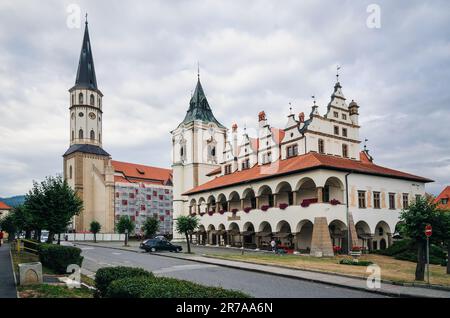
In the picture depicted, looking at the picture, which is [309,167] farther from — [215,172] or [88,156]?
[88,156]

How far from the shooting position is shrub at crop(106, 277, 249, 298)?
29.3 feet

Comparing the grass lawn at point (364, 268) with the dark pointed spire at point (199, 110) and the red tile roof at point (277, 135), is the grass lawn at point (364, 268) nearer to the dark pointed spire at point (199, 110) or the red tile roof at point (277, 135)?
the red tile roof at point (277, 135)

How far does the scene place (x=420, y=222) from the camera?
19.2 metres

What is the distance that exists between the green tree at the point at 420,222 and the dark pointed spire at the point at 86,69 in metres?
86.2

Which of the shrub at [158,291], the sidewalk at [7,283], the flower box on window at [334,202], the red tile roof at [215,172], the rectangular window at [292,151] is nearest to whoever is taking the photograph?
the shrub at [158,291]

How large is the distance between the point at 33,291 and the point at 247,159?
41.6 m

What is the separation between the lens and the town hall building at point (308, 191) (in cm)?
3681

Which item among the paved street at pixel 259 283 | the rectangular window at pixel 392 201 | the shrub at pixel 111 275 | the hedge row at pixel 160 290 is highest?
the rectangular window at pixel 392 201

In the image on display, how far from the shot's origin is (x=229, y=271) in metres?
23.3

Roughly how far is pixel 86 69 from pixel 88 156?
22241 millimetres

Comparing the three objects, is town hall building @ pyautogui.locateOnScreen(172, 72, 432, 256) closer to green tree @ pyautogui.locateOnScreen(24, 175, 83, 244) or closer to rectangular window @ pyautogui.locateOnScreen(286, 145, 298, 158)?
rectangular window @ pyautogui.locateOnScreen(286, 145, 298, 158)

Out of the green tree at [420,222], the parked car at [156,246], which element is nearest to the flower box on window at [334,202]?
the green tree at [420,222]

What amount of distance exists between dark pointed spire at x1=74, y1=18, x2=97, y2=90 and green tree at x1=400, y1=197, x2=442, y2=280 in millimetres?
86209
